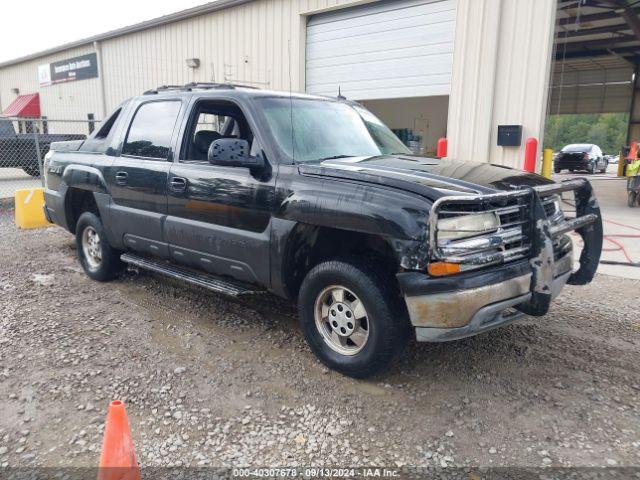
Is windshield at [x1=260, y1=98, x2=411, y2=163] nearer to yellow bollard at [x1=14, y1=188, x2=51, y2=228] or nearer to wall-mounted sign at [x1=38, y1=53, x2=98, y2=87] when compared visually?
yellow bollard at [x1=14, y1=188, x2=51, y2=228]

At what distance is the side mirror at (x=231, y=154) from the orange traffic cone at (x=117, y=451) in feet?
6.28

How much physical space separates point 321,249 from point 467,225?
1.09 m

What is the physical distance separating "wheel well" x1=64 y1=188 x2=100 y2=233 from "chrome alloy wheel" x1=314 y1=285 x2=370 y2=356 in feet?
11.0

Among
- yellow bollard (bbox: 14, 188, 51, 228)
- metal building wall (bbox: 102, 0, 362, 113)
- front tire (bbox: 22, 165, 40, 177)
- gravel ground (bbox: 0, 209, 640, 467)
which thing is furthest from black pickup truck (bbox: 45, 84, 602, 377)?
front tire (bbox: 22, 165, 40, 177)

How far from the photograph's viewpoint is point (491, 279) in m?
3.02

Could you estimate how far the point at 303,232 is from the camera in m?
3.63

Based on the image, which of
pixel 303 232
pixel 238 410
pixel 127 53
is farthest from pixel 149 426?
pixel 127 53

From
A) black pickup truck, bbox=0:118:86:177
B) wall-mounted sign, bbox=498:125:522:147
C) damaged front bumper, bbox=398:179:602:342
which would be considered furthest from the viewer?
black pickup truck, bbox=0:118:86:177

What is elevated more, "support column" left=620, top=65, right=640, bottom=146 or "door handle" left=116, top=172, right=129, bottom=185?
"support column" left=620, top=65, right=640, bottom=146

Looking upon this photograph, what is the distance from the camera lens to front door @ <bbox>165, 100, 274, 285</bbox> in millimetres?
3832

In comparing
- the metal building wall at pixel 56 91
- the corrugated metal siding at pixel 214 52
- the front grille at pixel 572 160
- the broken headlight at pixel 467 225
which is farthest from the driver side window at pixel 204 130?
the front grille at pixel 572 160

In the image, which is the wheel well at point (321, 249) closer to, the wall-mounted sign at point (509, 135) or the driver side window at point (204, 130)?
the driver side window at point (204, 130)

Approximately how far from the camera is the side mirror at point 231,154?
12.0 feet

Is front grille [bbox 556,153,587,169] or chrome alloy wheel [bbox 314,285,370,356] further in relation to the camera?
front grille [bbox 556,153,587,169]
